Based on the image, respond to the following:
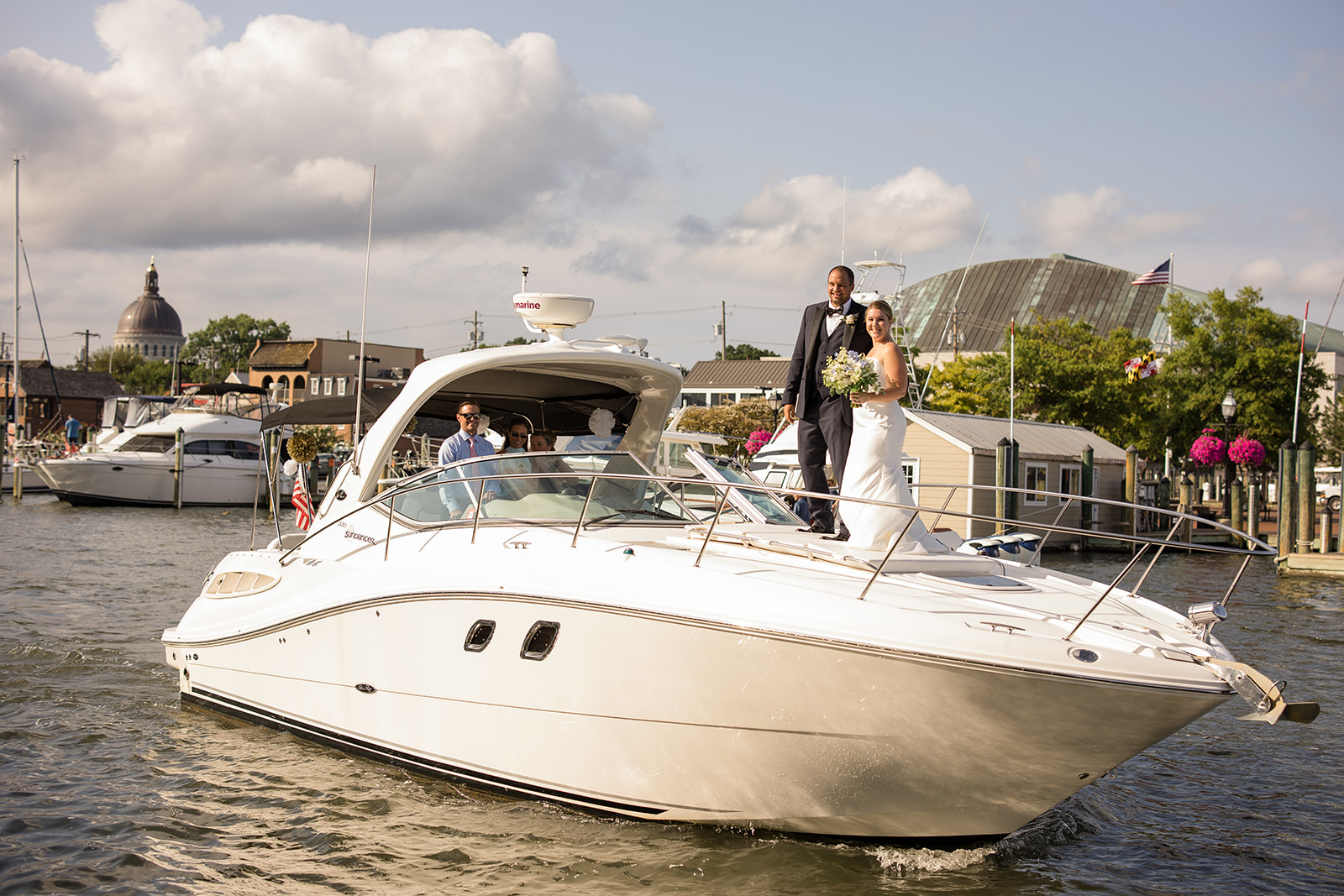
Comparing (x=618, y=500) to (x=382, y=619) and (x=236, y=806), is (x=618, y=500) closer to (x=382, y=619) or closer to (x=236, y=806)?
(x=382, y=619)

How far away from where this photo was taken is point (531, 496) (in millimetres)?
6004

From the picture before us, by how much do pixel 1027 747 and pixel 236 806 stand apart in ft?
14.0

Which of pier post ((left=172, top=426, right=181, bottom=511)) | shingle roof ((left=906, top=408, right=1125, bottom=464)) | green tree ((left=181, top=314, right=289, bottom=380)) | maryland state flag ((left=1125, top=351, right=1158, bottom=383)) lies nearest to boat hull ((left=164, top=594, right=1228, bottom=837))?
shingle roof ((left=906, top=408, right=1125, bottom=464))

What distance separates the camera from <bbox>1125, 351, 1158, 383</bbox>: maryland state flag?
114ft

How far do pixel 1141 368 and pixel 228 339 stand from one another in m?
105

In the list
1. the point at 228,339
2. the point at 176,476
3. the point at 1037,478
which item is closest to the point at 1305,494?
the point at 1037,478

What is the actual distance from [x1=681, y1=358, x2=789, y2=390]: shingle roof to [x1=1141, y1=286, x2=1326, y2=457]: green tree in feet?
101

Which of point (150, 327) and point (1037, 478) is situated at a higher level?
point (150, 327)

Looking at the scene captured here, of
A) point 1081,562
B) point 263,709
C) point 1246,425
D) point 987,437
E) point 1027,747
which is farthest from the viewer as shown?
point 1246,425

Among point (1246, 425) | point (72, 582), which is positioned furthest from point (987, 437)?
point (72, 582)

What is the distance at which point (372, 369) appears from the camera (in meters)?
79.4

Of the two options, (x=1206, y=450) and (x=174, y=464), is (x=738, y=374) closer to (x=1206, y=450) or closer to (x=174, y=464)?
(x=1206, y=450)

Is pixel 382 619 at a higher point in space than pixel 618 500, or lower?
Answer: lower

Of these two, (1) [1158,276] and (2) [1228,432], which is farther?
(1) [1158,276]
